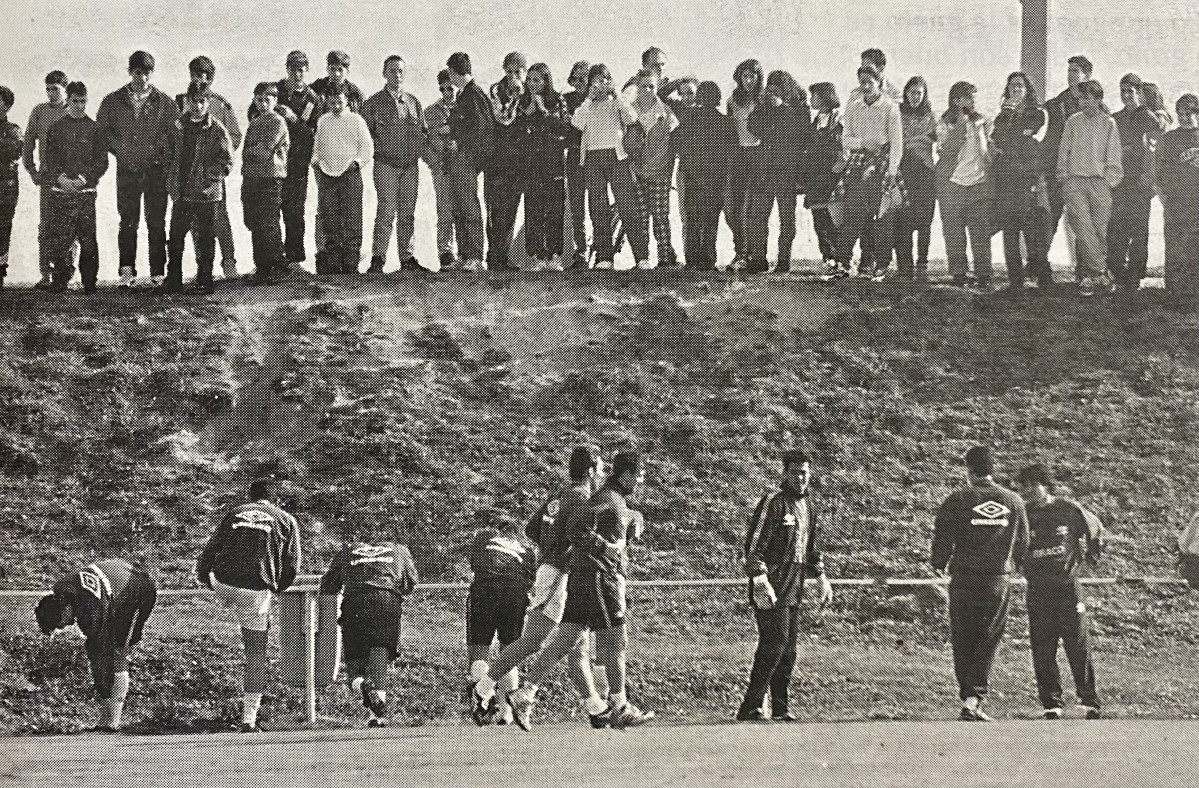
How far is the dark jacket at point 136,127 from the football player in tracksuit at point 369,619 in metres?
2.77

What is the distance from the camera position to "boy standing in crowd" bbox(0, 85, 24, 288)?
8.38m

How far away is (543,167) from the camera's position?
8.89 metres

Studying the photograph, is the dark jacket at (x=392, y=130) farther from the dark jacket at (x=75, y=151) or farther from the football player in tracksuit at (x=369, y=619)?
the football player in tracksuit at (x=369, y=619)

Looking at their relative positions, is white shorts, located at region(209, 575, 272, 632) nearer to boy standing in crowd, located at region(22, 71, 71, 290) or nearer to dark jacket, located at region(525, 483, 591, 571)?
dark jacket, located at region(525, 483, 591, 571)

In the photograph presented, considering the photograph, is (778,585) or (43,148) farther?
(43,148)

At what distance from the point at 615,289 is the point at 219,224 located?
222cm

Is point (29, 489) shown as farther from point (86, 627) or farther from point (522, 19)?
point (522, 19)

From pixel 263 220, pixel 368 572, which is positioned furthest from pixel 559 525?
pixel 263 220

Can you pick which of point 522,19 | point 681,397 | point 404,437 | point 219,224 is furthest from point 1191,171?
point 219,224

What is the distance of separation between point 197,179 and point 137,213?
39 cm

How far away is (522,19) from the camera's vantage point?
8570 mm

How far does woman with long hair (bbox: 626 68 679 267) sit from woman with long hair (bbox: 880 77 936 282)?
1.30 meters

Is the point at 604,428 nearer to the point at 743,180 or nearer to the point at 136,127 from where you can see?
the point at 743,180

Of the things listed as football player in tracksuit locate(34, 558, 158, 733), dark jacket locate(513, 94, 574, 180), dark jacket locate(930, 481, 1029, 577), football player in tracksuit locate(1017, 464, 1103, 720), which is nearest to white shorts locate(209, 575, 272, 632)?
football player in tracksuit locate(34, 558, 158, 733)
